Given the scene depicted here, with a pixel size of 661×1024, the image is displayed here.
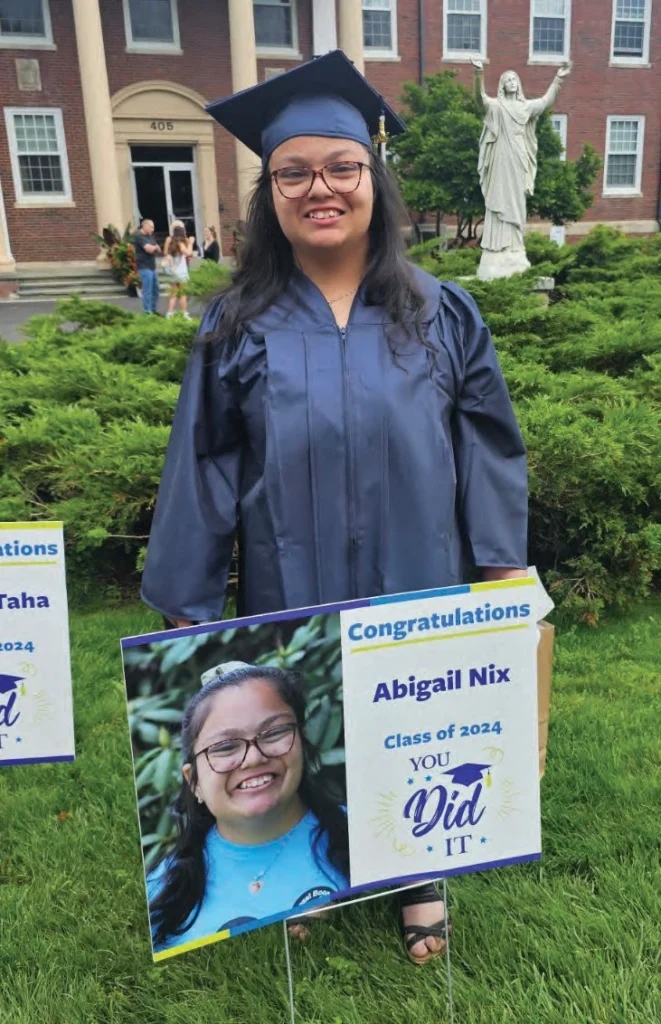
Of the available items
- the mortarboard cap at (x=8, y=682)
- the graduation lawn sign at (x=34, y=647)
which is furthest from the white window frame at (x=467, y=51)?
the mortarboard cap at (x=8, y=682)

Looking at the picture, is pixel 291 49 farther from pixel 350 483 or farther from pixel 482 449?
pixel 350 483

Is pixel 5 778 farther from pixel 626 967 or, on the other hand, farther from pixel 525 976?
pixel 626 967

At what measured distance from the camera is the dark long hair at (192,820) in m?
1.39

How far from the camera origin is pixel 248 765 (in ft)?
4.71

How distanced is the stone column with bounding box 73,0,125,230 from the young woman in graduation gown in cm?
1893

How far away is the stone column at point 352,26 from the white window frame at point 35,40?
279 inches

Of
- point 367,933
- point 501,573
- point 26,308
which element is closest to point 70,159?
point 26,308

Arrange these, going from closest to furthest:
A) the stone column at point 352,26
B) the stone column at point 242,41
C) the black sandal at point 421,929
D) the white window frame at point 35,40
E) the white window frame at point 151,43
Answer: the black sandal at point 421,929 → the stone column at point 242,41 → the white window frame at point 35,40 → the stone column at point 352,26 → the white window frame at point 151,43

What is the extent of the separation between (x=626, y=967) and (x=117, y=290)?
1861cm

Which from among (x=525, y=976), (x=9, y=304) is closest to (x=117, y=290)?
(x=9, y=304)

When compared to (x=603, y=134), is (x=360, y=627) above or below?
below

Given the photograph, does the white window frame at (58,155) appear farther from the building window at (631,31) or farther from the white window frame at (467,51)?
the building window at (631,31)

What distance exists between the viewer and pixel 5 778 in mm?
2701

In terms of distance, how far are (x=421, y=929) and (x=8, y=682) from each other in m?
1.19
